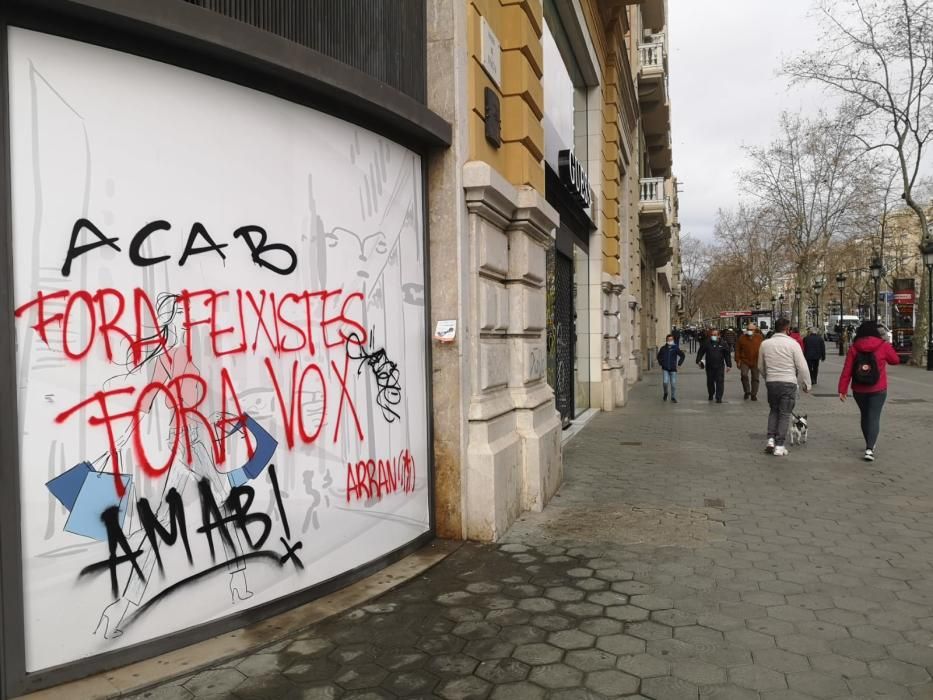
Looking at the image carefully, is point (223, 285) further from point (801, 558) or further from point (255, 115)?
point (801, 558)

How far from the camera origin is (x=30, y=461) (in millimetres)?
3012

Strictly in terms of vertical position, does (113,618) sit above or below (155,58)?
below

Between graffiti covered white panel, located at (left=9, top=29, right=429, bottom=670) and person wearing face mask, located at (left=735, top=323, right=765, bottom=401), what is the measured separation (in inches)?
535

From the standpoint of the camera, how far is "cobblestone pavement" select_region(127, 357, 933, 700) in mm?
3164

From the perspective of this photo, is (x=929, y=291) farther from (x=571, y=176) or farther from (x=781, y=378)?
(x=571, y=176)

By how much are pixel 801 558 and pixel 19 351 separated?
4800 mm

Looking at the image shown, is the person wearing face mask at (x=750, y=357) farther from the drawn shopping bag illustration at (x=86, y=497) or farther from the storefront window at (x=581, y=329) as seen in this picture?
the drawn shopping bag illustration at (x=86, y=497)

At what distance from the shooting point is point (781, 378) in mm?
9008

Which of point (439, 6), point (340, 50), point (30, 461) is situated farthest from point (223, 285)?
point (439, 6)

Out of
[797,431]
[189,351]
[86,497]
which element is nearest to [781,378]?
[797,431]

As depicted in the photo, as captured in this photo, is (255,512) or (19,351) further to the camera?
(255,512)

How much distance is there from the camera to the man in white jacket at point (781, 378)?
29.5 feet

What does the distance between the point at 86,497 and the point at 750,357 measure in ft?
50.9

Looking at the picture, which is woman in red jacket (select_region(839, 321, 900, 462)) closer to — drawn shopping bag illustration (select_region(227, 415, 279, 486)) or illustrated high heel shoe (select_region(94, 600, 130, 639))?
drawn shopping bag illustration (select_region(227, 415, 279, 486))
